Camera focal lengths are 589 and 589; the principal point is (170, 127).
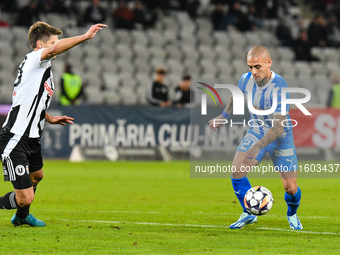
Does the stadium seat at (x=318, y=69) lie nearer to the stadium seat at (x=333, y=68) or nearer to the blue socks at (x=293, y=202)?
the stadium seat at (x=333, y=68)

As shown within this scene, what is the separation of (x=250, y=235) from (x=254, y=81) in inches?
67.5

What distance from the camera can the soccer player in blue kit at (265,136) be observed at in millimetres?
6296

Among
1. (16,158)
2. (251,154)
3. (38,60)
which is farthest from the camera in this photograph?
(251,154)

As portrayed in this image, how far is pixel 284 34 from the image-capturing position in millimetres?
23562

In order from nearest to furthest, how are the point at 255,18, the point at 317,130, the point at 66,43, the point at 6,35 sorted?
the point at 66,43 → the point at 317,130 → the point at 6,35 → the point at 255,18

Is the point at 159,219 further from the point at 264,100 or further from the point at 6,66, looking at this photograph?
the point at 6,66

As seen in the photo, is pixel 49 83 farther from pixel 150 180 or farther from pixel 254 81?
pixel 150 180

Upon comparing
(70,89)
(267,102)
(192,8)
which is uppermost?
(192,8)

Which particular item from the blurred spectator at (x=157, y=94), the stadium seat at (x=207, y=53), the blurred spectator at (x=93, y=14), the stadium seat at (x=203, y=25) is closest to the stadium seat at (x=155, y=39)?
the stadium seat at (x=207, y=53)

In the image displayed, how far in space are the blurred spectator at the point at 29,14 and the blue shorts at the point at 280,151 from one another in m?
14.1

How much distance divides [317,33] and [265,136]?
59.9ft

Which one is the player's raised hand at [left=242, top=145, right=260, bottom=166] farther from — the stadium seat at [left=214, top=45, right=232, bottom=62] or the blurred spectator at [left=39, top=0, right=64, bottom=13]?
the stadium seat at [left=214, top=45, right=232, bottom=62]

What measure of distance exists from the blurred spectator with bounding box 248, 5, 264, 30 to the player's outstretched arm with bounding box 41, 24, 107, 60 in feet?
61.5

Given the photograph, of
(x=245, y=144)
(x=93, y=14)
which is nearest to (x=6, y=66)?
(x=93, y=14)
